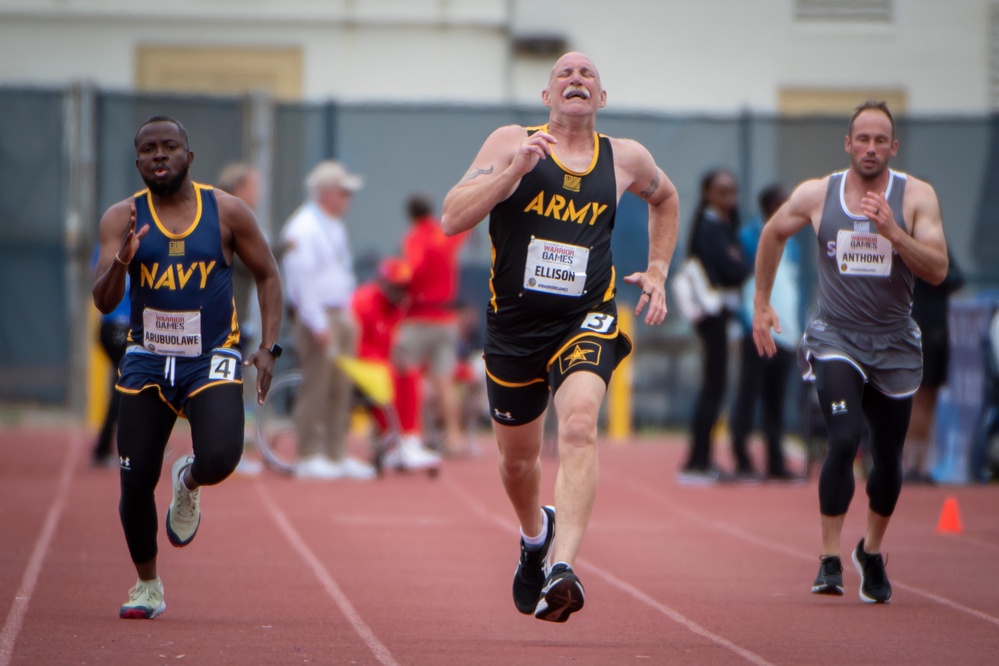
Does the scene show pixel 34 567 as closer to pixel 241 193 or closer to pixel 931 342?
pixel 241 193

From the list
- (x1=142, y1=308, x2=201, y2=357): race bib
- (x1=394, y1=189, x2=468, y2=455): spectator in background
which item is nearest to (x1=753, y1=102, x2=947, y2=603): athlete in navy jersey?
(x1=142, y1=308, x2=201, y2=357): race bib

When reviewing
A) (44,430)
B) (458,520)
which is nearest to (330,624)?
(458,520)

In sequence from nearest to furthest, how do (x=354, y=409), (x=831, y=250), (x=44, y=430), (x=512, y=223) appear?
(x=512, y=223), (x=831, y=250), (x=354, y=409), (x=44, y=430)

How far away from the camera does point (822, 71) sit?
20203mm

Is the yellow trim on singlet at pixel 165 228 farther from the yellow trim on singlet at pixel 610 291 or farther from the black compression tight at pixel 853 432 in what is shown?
the black compression tight at pixel 853 432

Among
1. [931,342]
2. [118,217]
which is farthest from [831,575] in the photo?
[931,342]

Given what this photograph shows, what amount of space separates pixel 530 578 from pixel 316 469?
6.79 meters

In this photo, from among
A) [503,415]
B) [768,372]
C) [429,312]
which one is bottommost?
[768,372]

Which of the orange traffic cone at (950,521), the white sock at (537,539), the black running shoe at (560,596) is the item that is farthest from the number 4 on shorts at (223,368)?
the orange traffic cone at (950,521)

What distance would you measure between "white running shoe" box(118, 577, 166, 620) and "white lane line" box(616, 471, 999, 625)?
3.51m

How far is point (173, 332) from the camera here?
683 centimetres

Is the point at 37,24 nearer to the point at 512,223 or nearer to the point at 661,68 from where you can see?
the point at 661,68

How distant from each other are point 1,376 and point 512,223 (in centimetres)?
1148

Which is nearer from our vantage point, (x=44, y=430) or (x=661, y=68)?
(x=44, y=430)
